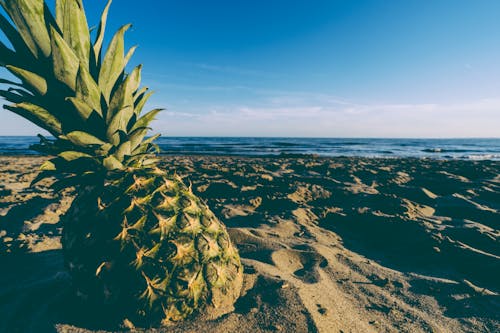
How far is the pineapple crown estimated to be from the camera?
6.01 ft

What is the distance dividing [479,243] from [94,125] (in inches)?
204

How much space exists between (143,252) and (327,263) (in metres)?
2.26

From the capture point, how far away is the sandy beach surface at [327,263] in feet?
7.02

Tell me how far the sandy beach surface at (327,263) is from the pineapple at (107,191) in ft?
1.01

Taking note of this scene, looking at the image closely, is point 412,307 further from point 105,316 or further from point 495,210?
point 495,210

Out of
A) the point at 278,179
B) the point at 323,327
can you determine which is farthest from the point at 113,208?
the point at 278,179

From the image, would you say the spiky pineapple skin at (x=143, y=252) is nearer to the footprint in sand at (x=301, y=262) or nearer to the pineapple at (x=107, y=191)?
the pineapple at (x=107, y=191)

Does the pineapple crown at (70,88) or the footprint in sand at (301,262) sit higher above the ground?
the pineapple crown at (70,88)

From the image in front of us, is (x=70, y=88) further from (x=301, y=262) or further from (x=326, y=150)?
(x=326, y=150)

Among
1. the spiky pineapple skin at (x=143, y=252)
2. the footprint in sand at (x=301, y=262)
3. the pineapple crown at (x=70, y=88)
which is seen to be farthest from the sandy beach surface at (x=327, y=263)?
the pineapple crown at (x=70, y=88)

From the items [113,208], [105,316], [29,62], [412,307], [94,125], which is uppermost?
[29,62]

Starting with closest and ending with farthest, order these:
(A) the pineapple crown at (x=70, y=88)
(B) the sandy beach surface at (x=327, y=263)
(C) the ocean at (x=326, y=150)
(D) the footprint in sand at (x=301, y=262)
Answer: (A) the pineapple crown at (x=70, y=88)
(B) the sandy beach surface at (x=327, y=263)
(D) the footprint in sand at (x=301, y=262)
(C) the ocean at (x=326, y=150)

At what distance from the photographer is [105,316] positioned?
6.45 ft

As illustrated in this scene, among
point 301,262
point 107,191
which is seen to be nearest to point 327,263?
point 301,262
